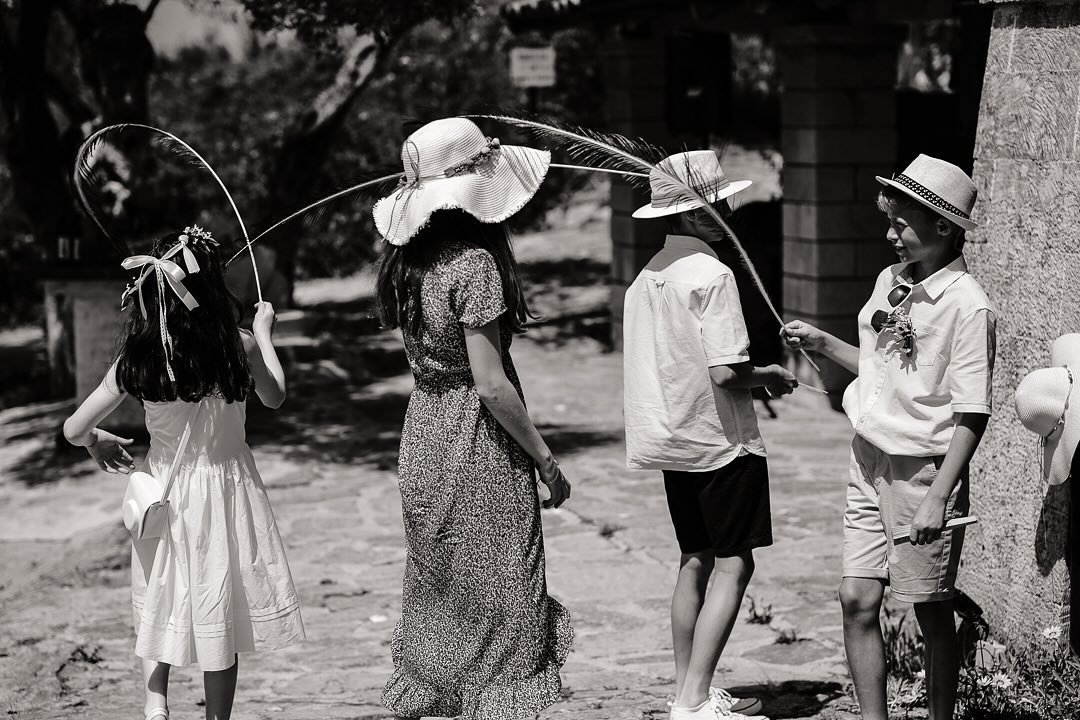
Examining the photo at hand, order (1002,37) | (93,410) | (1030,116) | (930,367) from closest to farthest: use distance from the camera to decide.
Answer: (930,367), (93,410), (1030,116), (1002,37)

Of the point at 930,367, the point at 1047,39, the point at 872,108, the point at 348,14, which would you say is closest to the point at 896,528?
the point at 930,367

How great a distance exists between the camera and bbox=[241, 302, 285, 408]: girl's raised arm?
4105 mm

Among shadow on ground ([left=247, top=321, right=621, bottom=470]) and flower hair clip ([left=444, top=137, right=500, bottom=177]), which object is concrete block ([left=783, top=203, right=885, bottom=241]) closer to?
shadow on ground ([left=247, top=321, right=621, bottom=470])

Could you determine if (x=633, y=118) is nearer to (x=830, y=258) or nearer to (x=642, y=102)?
(x=642, y=102)

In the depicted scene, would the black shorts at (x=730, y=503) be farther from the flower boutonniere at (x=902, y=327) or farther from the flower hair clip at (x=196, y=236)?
the flower hair clip at (x=196, y=236)

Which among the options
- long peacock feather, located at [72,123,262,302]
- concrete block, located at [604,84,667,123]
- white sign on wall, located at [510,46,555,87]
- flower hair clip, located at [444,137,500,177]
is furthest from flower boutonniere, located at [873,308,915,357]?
white sign on wall, located at [510,46,555,87]

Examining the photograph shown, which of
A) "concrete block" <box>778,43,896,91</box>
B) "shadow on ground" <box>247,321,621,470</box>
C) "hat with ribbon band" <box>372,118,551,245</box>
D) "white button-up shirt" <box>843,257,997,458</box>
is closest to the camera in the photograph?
"white button-up shirt" <box>843,257,997,458</box>

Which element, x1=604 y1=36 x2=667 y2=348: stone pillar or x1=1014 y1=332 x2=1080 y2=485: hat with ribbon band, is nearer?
x1=1014 y1=332 x2=1080 y2=485: hat with ribbon band

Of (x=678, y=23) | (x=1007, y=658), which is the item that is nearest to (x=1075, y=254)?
(x=1007, y=658)

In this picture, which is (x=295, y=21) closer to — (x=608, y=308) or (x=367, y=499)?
(x=367, y=499)

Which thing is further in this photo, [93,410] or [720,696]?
[720,696]

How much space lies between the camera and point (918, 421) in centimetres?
365

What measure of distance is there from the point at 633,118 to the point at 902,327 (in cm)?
996

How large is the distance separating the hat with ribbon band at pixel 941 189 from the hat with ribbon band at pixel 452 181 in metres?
1.04
